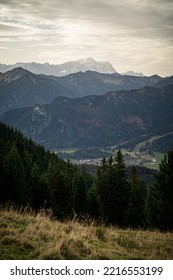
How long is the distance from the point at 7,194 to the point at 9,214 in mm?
30027

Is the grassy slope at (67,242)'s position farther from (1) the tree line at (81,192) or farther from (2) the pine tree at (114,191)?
(2) the pine tree at (114,191)

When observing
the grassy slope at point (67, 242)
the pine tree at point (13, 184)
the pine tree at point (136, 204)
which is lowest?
the pine tree at point (136, 204)

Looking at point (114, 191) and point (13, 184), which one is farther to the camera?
point (114, 191)

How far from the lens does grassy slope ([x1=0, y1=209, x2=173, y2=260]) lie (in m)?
8.98

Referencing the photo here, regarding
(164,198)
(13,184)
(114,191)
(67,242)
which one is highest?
(67,242)

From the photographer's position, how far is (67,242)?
31.5 ft

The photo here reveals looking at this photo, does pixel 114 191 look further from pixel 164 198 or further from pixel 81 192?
pixel 164 198

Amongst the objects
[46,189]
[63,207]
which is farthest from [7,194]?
[63,207]

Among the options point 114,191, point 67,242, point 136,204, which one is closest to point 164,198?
point 114,191

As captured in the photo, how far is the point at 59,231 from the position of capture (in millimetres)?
11133

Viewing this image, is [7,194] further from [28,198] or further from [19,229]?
[19,229]

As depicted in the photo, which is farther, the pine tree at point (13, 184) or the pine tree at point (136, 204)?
the pine tree at point (136, 204)

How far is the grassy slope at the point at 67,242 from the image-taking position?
8977 millimetres

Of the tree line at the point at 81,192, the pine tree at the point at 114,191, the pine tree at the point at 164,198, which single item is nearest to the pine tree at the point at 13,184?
the tree line at the point at 81,192
